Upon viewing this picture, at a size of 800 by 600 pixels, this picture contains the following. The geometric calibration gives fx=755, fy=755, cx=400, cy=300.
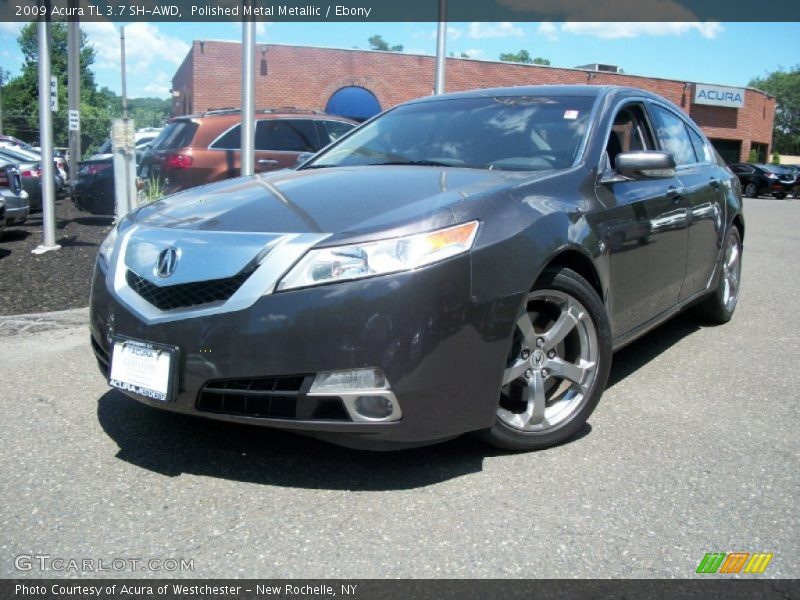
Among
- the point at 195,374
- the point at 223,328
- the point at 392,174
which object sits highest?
the point at 392,174

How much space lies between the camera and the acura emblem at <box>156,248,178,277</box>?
2.79m

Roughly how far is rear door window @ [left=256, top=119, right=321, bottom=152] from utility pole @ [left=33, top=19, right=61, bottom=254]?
8.96 ft

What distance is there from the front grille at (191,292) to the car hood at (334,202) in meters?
0.23

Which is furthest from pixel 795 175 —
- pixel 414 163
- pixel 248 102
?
pixel 414 163

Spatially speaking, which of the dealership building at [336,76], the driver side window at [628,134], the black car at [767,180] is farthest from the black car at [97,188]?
the black car at [767,180]

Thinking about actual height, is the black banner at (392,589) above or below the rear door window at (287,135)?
below

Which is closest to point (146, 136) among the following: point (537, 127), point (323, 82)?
point (323, 82)

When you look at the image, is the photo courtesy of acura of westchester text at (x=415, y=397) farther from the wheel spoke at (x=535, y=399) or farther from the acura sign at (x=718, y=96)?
the acura sign at (x=718, y=96)

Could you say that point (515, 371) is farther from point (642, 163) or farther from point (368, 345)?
point (642, 163)

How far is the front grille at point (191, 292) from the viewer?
2643mm

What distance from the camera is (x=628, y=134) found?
416 centimetres

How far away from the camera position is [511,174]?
3305 millimetres

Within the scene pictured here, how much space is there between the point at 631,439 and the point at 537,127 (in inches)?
63.1

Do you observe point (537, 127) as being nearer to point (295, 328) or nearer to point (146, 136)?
point (295, 328)
